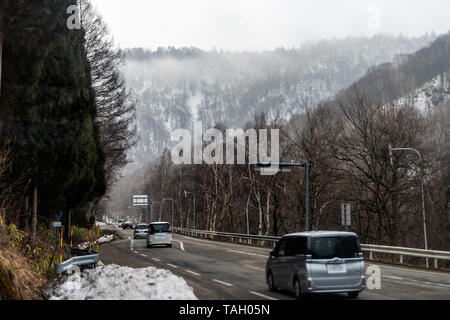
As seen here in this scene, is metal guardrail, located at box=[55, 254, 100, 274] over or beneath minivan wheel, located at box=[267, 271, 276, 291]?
over

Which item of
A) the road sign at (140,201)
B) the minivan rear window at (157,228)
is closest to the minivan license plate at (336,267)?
the minivan rear window at (157,228)

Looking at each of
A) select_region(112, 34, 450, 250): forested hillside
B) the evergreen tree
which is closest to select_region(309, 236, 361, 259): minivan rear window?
the evergreen tree

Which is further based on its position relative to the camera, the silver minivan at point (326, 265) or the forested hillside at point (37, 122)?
the forested hillside at point (37, 122)

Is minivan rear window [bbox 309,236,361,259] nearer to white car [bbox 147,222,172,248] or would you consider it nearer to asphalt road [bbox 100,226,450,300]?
asphalt road [bbox 100,226,450,300]

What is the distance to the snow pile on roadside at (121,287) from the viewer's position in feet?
34.1

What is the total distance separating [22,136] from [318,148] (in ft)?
104

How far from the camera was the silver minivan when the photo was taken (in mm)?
12695

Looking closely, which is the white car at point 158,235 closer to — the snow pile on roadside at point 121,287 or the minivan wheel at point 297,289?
the snow pile on roadside at point 121,287

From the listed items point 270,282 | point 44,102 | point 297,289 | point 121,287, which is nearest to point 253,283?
point 270,282
